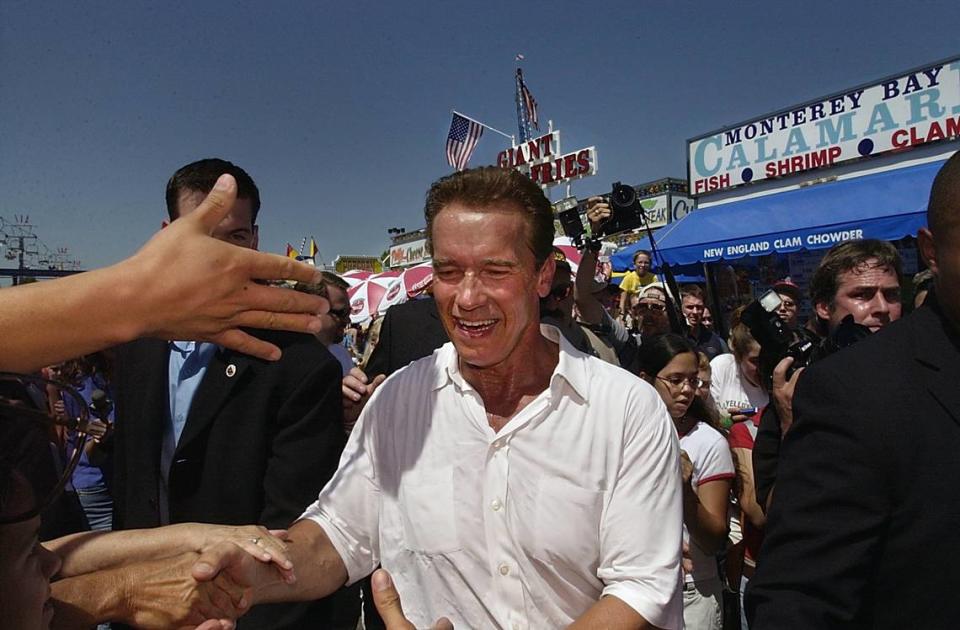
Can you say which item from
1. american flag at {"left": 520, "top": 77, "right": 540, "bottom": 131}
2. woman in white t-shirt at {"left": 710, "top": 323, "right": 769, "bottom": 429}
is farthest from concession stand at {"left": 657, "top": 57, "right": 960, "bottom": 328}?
american flag at {"left": 520, "top": 77, "right": 540, "bottom": 131}

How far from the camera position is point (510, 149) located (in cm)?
2430

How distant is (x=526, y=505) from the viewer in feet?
6.16

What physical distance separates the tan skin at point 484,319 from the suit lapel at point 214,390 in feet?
1.92

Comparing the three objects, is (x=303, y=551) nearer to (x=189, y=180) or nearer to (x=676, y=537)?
(x=676, y=537)

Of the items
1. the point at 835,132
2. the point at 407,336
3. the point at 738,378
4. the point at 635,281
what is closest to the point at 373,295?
the point at 635,281

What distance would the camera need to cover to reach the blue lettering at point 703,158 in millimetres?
13922

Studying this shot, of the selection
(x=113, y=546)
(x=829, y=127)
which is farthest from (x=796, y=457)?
(x=829, y=127)

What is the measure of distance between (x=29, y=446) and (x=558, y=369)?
1338mm

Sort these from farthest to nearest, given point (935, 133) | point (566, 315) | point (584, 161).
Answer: point (584, 161) < point (935, 133) < point (566, 315)

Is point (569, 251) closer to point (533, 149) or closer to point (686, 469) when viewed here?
point (686, 469)

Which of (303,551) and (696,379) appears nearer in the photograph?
(303,551)

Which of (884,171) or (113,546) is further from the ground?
(884,171)

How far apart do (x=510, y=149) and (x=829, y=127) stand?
45.2 feet

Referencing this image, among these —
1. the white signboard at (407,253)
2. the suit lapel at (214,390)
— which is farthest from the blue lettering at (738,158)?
the white signboard at (407,253)
